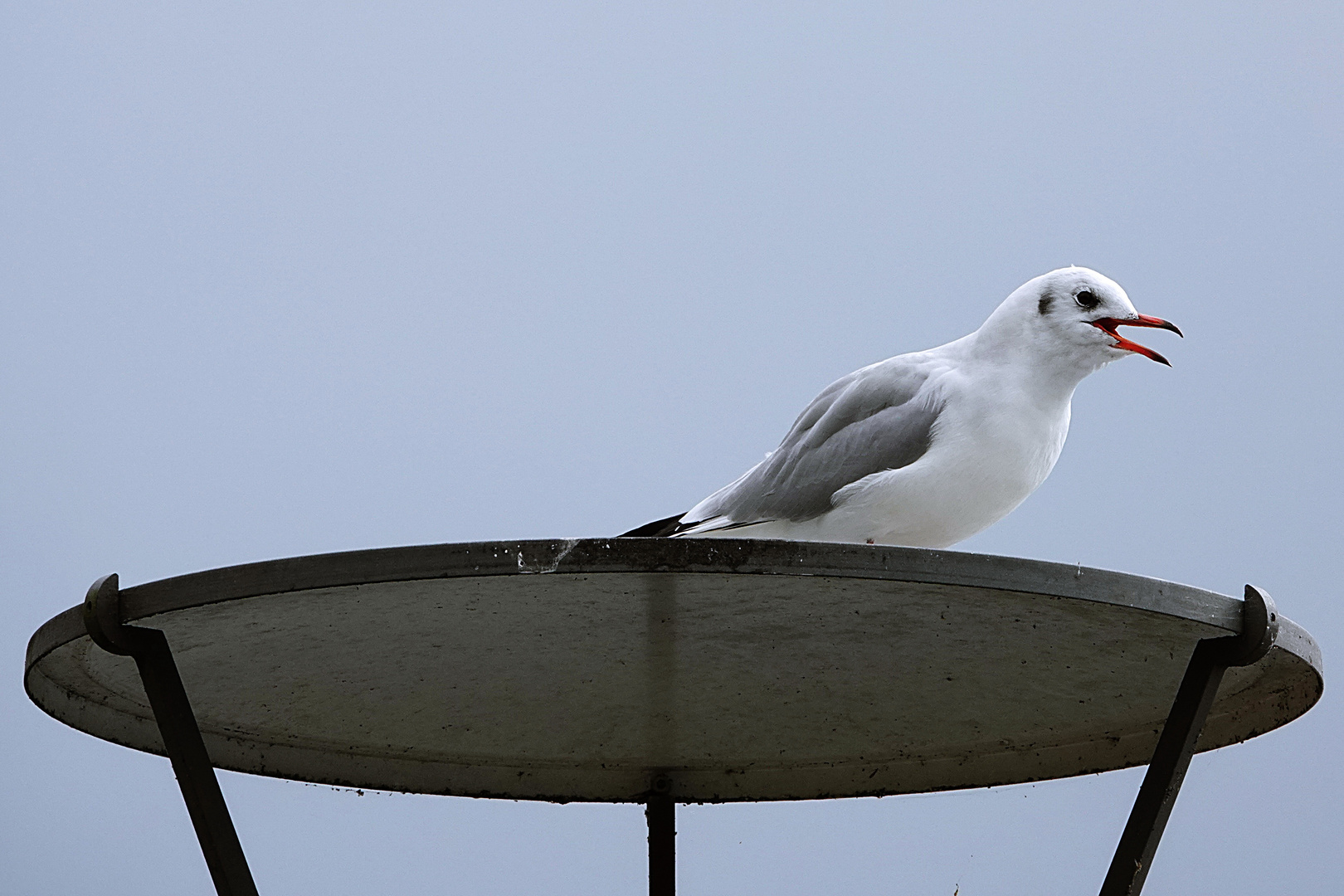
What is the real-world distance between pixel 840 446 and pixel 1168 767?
476 mm

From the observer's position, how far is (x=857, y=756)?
2.70 feet

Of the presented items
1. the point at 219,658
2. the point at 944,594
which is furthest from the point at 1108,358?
A: the point at 219,658

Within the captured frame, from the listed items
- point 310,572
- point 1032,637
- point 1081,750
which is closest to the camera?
point 310,572

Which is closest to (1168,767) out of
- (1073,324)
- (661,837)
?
(661,837)

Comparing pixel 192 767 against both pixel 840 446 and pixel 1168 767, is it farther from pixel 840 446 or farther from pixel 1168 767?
pixel 840 446

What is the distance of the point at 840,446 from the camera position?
1026mm

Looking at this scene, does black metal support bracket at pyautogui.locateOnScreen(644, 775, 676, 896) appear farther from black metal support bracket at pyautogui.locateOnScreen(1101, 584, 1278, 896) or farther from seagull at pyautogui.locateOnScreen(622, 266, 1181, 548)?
black metal support bracket at pyautogui.locateOnScreen(1101, 584, 1278, 896)

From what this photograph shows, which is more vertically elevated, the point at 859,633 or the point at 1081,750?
the point at 859,633

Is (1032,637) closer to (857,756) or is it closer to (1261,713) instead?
(1261,713)

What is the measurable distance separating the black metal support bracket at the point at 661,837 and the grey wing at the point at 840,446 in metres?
0.24

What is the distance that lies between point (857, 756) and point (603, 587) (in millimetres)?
363

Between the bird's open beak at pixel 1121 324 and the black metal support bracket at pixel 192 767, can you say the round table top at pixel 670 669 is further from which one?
the bird's open beak at pixel 1121 324

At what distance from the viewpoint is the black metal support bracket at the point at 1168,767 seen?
0.56m

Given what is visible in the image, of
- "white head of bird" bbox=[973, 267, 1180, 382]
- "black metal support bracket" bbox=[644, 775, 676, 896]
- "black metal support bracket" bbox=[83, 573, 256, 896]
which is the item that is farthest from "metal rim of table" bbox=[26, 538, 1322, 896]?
"white head of bird" bbox=[973, 267, 1180, 382]
